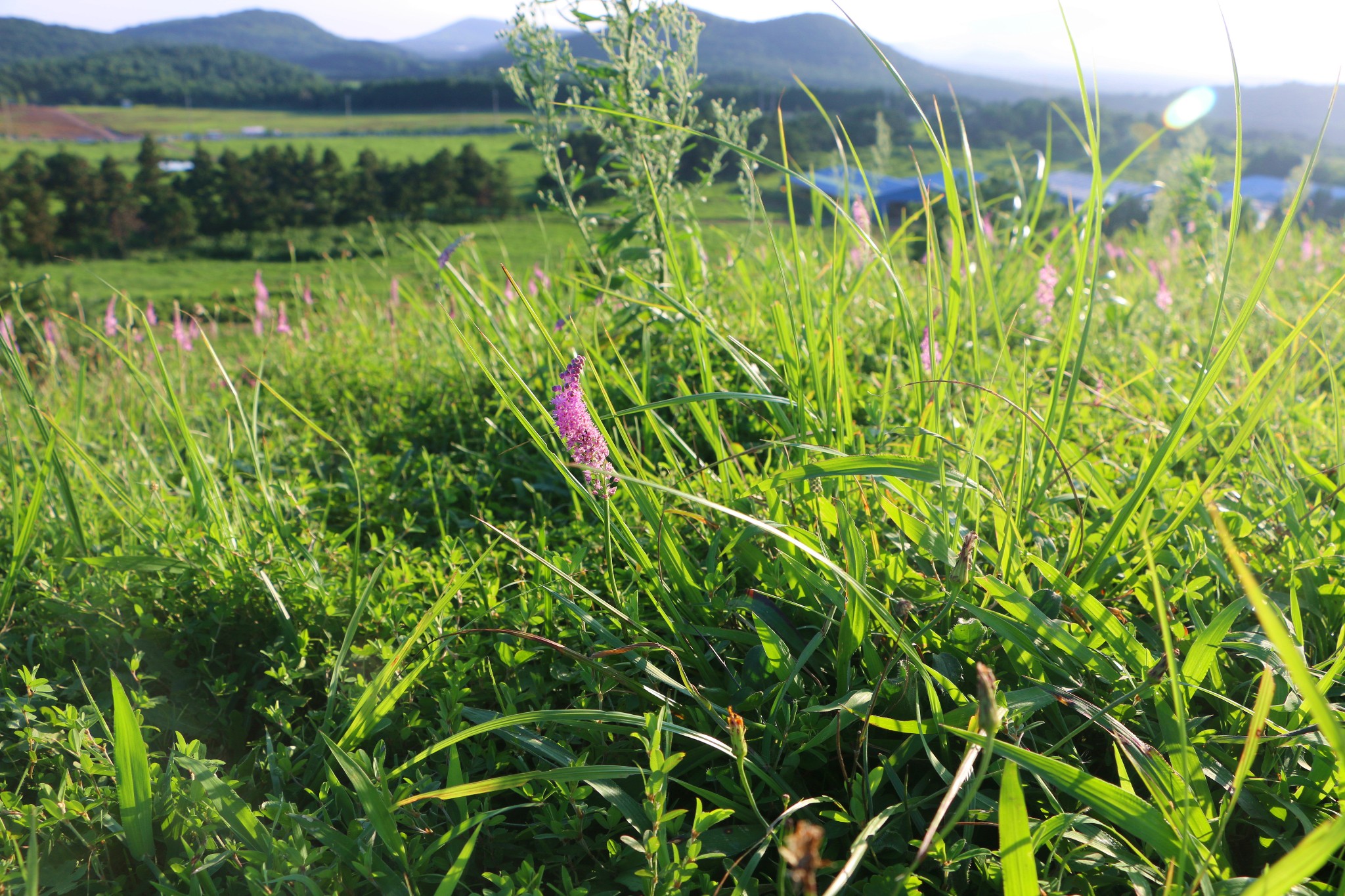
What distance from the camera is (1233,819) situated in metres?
1.16

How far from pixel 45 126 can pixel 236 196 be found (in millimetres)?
53949

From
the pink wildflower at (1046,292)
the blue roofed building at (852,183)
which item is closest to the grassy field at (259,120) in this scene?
the blue roofed building at (852,183)

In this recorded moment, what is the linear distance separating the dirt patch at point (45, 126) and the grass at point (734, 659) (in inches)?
3176

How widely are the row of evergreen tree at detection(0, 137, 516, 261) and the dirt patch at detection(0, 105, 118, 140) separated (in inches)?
1566

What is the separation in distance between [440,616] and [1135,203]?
35393 millimetres

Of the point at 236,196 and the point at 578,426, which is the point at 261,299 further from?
the point at 236,196

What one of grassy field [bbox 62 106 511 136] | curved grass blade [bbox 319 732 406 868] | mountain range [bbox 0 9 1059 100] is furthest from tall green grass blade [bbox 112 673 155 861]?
mountain range [bbox 0 9 1059 100]

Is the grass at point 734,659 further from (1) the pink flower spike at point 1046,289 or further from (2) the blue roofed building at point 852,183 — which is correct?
(1) the pink flower spike at point 1046,289

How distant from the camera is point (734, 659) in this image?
141 cm

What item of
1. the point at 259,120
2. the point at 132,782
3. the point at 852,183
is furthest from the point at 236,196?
the point at 259,120

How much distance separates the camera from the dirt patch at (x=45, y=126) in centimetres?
6328

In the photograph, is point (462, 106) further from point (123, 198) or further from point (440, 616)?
point (440, 616)

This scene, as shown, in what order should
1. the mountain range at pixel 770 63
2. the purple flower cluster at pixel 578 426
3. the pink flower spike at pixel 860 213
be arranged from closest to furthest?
the purple flower cluster at pixel 578 426
the pink flower spike at pixel 860 213
the mountain range at pixel 770 63

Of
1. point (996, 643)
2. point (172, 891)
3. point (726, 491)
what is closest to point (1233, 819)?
point (996, 643)
